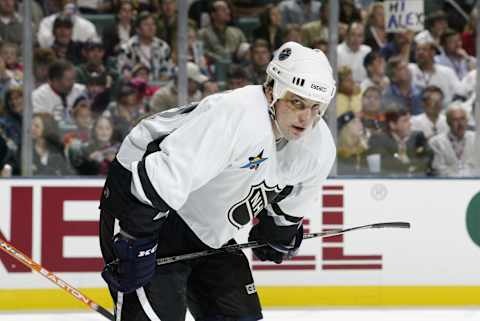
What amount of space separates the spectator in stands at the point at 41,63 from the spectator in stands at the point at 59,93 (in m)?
0.02

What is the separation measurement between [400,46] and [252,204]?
9.14 feet

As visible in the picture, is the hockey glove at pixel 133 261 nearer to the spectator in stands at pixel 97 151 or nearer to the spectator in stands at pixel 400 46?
the spectator in stands at pixel 97 151

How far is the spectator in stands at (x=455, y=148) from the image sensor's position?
4.77 metres

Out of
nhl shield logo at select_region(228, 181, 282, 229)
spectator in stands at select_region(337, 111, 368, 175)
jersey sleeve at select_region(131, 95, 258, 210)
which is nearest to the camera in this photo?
jersey sleeve at select_region(131, 95, 258, 210)

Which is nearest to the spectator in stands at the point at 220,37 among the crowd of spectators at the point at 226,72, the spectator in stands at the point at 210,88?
the crowd of spectators at the point at 226,72

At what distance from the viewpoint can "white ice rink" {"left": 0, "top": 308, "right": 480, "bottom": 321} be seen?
414cm

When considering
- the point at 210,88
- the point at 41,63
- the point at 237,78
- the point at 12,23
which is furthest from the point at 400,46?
the point at 12,23

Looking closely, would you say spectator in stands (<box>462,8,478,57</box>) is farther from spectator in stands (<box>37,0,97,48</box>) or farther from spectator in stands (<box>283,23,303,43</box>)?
spectator in stands (<box>37,0,97,48</box>)

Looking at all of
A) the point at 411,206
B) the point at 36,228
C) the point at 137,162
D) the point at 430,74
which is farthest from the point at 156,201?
the point at 430,74

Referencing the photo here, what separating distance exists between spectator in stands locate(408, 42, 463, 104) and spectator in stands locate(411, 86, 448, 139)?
4 cm

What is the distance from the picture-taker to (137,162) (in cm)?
214

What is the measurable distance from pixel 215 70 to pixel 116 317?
2640 millimetres

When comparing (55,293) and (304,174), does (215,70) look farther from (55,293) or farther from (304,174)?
(304,174)

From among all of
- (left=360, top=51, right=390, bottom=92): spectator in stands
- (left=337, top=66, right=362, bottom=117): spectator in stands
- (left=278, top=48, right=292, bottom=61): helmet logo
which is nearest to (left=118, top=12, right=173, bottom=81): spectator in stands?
(left=337, top=66, right=362, bottom=117): spectator in stands
